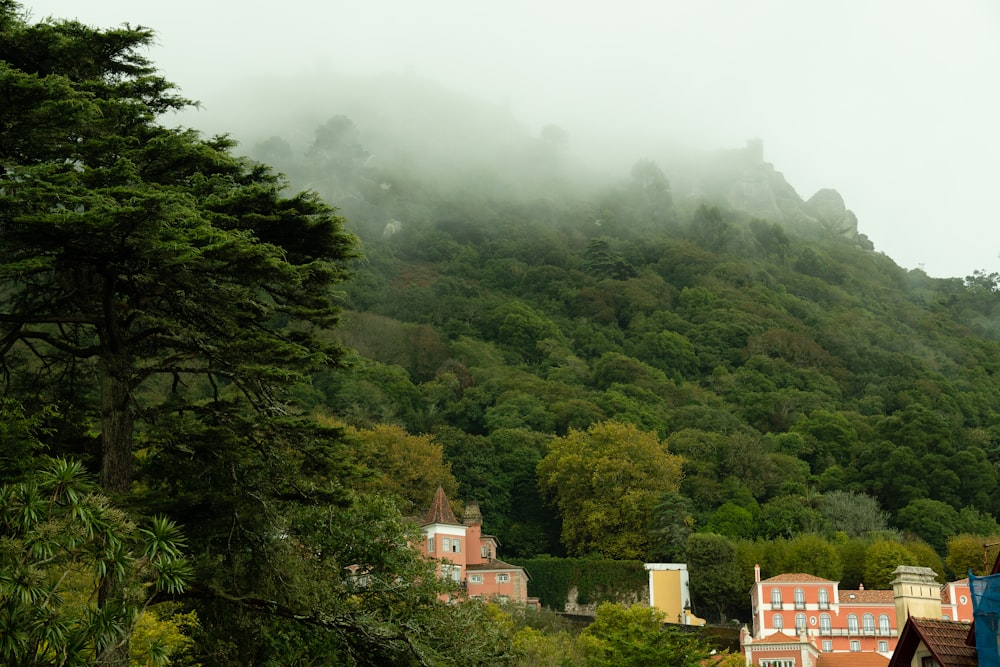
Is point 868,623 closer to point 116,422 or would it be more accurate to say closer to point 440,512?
point 440,512

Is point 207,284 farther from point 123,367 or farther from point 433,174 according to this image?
A: point 433,174

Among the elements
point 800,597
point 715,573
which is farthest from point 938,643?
point 715,573

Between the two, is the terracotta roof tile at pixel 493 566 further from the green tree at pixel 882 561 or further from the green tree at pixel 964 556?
the green tree at pixel 964 556

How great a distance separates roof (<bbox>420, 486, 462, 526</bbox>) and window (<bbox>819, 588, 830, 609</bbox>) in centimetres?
1965

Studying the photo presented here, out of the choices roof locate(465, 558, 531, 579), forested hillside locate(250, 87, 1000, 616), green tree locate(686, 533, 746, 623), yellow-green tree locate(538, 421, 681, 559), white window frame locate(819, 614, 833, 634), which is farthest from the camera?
forested hillside locate(250, 87, 1000, 616)

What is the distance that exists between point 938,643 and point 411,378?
232 ft

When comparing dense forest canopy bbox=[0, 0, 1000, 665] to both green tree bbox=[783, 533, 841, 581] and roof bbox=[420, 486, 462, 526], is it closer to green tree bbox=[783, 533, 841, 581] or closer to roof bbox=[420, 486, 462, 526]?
green tree bbox=[783, 533, 841, 581]

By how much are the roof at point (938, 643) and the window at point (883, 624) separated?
3959 cm

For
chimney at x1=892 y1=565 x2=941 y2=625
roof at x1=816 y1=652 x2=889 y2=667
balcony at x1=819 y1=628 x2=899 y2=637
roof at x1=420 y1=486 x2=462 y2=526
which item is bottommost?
roof at x1=816 y1=652 x2=889 y2=667

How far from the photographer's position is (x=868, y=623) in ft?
173

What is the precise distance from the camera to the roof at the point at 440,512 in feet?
194

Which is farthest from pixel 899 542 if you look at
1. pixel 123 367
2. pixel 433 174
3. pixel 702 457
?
pixel 433 174

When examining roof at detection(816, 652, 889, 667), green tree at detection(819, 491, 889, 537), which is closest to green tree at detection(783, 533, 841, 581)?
green tree at detection(819, 491, 889, 537)

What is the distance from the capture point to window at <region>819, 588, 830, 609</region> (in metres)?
53.3
